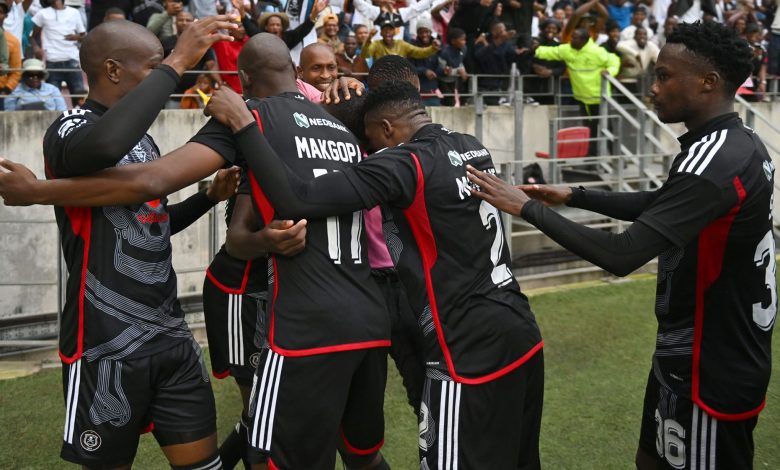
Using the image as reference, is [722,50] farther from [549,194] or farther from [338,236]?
[338,236]

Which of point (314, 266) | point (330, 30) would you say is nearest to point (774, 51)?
point (330, 30)

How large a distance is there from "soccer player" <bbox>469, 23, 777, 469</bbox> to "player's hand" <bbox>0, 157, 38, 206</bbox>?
1.64 metres

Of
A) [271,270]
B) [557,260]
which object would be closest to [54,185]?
[271,270]

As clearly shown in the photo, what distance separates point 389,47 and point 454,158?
343 inches

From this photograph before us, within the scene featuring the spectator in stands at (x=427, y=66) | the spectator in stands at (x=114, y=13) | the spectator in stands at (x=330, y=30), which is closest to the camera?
the spectator in stands at (x=114, y=13)

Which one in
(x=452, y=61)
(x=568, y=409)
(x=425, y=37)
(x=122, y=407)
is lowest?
(x=568, y=409)

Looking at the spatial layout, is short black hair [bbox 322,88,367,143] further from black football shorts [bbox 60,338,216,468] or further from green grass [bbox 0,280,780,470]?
green grass [bbox 0,280,780,470]

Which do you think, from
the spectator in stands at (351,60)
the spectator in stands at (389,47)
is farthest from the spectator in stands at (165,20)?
the spectator in stands at (389,47)

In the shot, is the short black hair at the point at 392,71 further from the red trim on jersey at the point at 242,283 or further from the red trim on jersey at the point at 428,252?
the red trim on jersey at the point at 428,252

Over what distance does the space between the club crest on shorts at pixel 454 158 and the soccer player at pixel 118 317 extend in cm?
100

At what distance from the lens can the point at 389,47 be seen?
11.9 meters

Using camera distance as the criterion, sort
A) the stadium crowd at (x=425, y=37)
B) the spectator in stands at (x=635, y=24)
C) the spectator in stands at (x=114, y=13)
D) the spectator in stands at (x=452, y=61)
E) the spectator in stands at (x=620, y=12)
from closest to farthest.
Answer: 1. the spectator in stands at (x=114, y=13)
2. the stadium crowd at (x=425, y=37)
3. the spectator in stands at (x=452, y=61)
4. the spectator in stands at (x=635, y=24)
5. the spectator in stands at (x=620, y=12)

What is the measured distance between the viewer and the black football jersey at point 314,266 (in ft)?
11.0

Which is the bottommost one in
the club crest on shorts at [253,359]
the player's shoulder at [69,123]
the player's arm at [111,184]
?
the club crest on shorts at [253,359]
